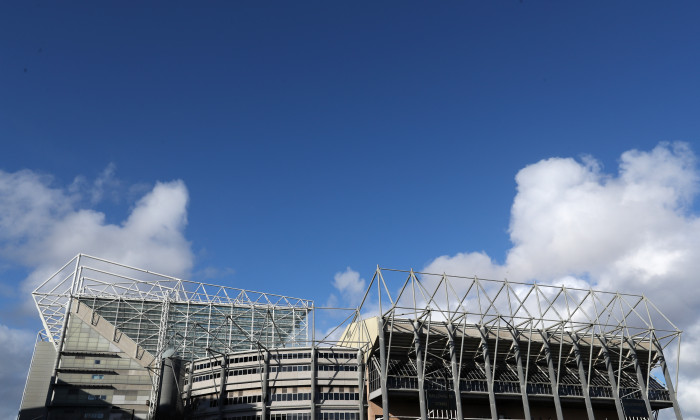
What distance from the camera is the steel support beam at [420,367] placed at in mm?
72500

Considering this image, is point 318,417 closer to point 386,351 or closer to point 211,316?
point 386,351

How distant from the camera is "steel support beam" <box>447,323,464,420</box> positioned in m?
75.1

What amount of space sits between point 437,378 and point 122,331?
213ft

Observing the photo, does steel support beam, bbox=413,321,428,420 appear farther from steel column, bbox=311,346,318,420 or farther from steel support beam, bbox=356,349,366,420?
steel column, bbox=311,346,318,420

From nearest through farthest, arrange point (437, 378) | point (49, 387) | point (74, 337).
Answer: point (437, 378) → point (49, 387) → point (74, 337)

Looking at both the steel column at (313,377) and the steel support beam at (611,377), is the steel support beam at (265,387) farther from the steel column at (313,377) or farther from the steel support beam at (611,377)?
the steel support beam at (611,377)

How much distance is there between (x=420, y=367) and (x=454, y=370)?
19.0 ft

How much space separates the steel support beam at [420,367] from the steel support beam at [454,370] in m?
4.42

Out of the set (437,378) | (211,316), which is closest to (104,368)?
(211,316)

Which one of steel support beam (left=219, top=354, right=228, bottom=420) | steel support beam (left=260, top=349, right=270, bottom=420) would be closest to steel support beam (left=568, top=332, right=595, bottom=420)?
steel support beam (left=260, top=349, right=270, bottom=420)

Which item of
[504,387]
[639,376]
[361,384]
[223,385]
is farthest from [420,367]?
[639,376]

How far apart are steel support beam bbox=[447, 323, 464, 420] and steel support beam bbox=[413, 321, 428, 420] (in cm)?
442

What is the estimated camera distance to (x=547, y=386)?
85188mm

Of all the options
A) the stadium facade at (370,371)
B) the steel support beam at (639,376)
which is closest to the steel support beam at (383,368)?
the stadium facade at (370,371)
